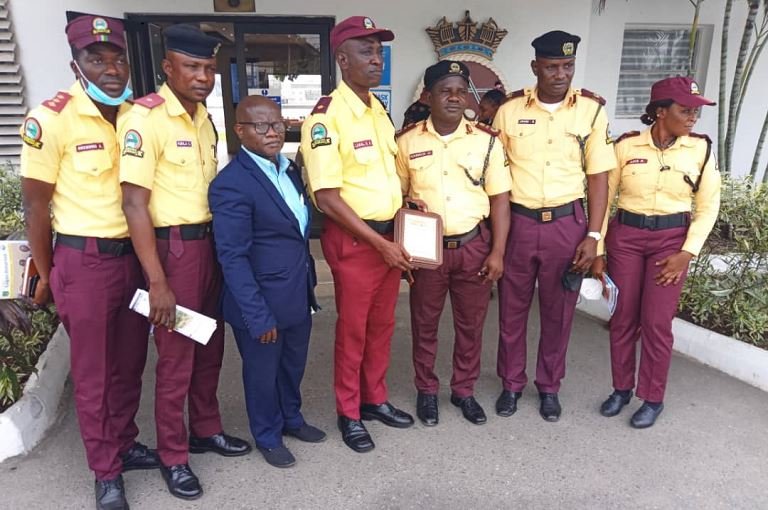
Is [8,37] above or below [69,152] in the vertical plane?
above

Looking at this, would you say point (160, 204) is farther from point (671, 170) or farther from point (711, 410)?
point (711, 410)

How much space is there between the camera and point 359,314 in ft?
8.96

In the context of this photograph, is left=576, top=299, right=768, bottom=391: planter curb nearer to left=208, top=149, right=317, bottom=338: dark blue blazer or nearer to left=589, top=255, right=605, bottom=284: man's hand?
left=589, top=255, right=605, bottom=284: man's hand

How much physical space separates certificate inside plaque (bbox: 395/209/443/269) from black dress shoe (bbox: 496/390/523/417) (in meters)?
1.03

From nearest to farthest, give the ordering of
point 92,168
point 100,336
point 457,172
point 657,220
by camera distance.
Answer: point 92,168 → point 100,336 → point 457,172 → point 657,220

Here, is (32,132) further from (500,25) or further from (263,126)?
(500,25)

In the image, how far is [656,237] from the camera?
2838 mm

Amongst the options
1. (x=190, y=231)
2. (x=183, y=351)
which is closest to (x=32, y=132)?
(x=190, y=231)

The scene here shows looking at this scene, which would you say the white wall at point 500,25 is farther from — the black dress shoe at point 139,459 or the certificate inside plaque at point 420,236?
the black dress shoe at point 139,459

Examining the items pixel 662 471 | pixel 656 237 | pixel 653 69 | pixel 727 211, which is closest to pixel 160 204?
pixel 656 237

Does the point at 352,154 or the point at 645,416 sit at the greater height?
the point at 352,154

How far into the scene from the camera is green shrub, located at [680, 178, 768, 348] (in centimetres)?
372

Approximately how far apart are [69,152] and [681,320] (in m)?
3.86

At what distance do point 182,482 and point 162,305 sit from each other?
2.77 feet
